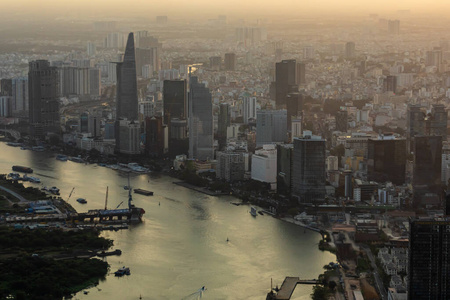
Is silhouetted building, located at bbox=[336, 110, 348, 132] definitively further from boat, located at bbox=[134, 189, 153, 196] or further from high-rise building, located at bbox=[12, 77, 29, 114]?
high-rise building, located at bbox=[12, 77, 29, 114]

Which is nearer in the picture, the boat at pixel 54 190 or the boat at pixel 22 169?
the boat at pixel 54 190

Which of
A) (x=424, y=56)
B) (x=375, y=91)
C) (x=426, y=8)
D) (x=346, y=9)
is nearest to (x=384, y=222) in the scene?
(x=426, y=8)

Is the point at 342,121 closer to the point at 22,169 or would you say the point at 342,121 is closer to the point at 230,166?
the point at 230,166

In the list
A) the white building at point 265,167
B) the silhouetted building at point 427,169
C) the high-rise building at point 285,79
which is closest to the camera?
the silhouetted building at point 427,169

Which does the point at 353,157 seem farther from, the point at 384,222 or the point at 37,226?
the point at 37,226

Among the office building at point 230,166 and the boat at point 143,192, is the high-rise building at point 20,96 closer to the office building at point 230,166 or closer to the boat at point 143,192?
the office building at point 230,166

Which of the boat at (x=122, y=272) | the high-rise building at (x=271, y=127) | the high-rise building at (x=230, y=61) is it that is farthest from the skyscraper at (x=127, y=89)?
the boat at (x=122, y=272)

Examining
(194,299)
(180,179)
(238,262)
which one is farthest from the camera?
(180,179)
